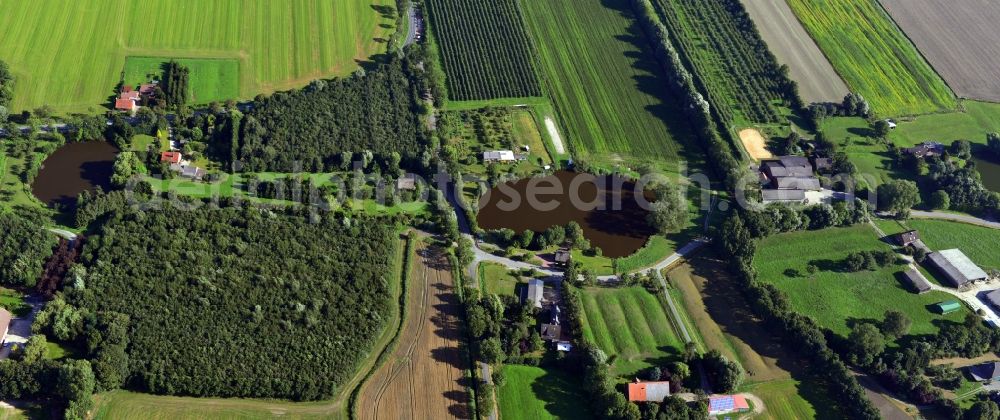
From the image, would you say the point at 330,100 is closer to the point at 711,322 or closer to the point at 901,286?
the point at 711,322

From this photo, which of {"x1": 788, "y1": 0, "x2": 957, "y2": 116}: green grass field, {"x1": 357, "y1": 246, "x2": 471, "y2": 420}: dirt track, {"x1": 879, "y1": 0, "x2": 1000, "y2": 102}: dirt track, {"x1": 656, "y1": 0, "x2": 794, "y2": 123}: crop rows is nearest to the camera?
{"x1": 357, "y1": 246, "x2": 471, "y2": 420}: dirt track

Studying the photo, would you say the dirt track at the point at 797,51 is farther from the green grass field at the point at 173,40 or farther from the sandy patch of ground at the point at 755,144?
the green grass field at the point at 173,40

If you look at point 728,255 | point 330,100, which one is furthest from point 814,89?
→ point 330,100

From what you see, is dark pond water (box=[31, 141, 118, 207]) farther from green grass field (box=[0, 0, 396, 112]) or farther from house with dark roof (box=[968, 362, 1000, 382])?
house with dark roof (box=[968, 362, 1000, 382])

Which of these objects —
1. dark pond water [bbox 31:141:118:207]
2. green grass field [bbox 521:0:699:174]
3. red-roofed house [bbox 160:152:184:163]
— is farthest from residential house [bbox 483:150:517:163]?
dark pond water [bbox 31:141:118:207]

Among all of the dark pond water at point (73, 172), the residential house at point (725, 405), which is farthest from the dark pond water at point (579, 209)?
the dark pond water at point (73, 172)

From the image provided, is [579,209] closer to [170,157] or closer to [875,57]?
[170,157]

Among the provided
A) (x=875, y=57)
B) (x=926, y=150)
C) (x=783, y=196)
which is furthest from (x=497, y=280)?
(x=875, y=57)
